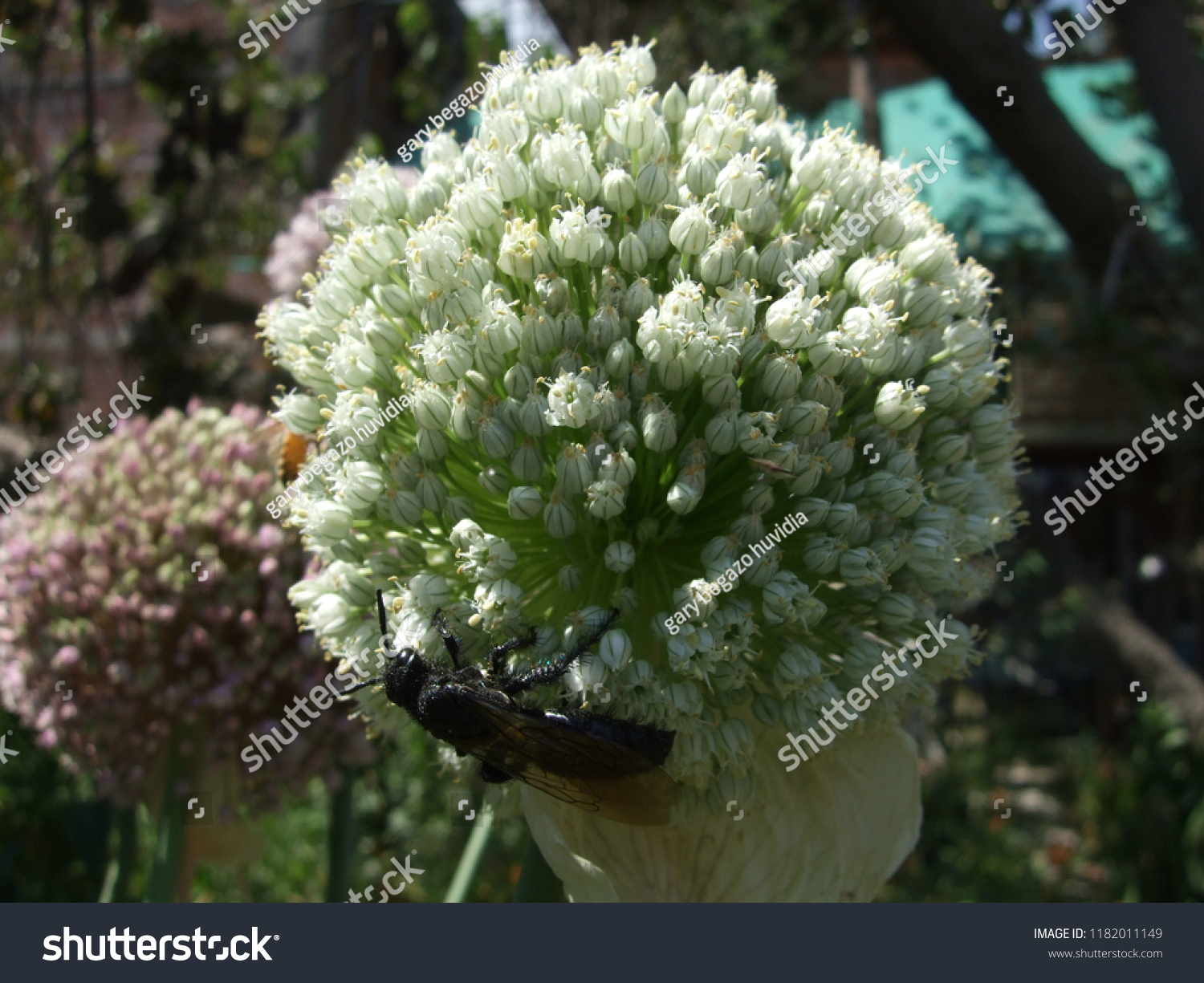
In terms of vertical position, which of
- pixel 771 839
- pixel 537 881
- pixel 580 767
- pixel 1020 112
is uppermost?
pixel 1020 112

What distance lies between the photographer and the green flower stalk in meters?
1.35

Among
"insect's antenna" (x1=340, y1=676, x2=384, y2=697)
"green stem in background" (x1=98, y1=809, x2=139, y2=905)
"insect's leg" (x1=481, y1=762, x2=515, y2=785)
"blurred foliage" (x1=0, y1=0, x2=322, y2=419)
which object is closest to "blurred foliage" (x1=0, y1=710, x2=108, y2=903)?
"green stem in background" (x1=98, y1=809, x2=139, y2=905)

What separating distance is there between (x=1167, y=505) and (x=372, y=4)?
604cm

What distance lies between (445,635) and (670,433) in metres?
0.42

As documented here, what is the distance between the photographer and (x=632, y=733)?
1.29m

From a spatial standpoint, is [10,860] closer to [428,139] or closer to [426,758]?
[426,758]

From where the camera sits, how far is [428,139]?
1.62 m

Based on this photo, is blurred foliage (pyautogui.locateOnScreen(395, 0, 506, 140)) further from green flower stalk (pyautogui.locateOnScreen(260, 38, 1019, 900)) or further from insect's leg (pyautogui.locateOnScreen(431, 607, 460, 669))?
insect's leg (pyautogui.locateOnScreen(431, 607, 460, 669))

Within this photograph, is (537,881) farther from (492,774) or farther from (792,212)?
(792,212)

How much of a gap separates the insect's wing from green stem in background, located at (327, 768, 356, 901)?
0.89 metres

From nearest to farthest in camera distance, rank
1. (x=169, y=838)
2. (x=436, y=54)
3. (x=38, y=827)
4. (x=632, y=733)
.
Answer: (x=632, y=733), (x=169, y=838), (x=38, y=827), (x=436, y=54)

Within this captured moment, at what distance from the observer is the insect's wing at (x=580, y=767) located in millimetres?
1287

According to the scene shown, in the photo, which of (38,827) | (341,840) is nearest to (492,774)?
(341,840)

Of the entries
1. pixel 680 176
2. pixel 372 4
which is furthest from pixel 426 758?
pixel 372 4
